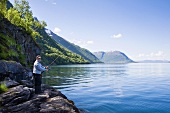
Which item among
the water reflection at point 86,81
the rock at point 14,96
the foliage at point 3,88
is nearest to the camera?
the rock at point 14,96

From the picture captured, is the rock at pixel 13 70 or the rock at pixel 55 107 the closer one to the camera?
the rock at pixel 55 107

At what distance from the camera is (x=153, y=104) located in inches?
1005

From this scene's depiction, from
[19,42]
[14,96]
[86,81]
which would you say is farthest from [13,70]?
[19,42]

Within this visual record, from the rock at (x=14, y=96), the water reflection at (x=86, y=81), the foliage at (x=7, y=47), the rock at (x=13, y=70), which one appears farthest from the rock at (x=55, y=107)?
the foliage at (x=7, y=47)

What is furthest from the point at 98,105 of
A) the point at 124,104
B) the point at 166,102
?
the point at 166,102

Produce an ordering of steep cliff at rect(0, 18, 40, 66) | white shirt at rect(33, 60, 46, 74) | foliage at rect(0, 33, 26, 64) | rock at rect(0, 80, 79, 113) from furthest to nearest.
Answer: steep cliff at rect(0, 18, 40, 66) < foliage at rect(0, 33, 26, 64) < white shirt at rect(33, 60, 46, 74) < rock at rect(0, 80, 79, 113)

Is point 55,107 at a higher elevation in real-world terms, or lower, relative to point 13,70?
lower

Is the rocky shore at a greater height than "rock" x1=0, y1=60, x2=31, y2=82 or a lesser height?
lesser

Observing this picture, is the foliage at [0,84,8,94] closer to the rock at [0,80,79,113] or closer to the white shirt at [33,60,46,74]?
the rock at [0,80,79,113]

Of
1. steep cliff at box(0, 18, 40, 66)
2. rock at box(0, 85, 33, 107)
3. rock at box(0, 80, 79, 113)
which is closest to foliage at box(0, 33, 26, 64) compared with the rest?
steep cliff at box(0, 18, 40, 66)

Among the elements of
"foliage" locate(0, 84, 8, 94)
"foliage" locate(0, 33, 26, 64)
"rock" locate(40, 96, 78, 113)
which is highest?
"foliage" locate(0, 33, 26, 64)

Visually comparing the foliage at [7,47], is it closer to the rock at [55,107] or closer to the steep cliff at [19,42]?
the steep cliff at [19,42]

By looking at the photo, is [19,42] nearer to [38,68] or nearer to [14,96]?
[38,68]

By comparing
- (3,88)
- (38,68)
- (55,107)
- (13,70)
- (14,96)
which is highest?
(38,68)
